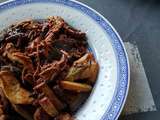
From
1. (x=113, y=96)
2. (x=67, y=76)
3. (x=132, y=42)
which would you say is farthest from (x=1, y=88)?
(x=132, y=42)

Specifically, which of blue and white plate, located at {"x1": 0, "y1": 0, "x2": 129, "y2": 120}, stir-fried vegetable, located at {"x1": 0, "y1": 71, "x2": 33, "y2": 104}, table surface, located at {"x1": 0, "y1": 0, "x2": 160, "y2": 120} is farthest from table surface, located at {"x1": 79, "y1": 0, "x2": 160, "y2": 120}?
stir-fried vegetable, located at {"x1": 0, "y1": 71, "x2": 33, "y2": 104}

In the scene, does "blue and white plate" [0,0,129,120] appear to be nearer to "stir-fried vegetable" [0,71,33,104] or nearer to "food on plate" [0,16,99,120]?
"food on plate" [0,16,99,120]

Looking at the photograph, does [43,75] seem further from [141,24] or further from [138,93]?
[141,24]

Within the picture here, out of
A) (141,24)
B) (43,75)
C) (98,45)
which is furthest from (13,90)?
(141,24)

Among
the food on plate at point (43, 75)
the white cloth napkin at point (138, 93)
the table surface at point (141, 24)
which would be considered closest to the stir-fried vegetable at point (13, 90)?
the food on plate at point (43, 75)

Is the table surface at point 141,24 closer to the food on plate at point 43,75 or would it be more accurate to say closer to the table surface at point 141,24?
the table surface at point 141,24
